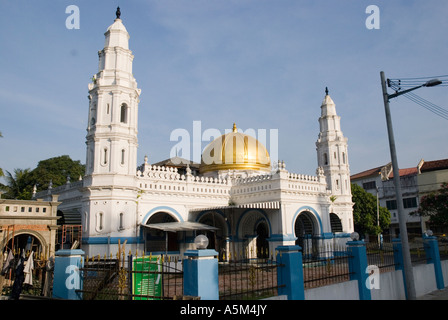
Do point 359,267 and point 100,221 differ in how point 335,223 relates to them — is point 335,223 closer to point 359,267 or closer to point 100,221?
point 100,221

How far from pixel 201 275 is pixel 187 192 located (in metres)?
16.1

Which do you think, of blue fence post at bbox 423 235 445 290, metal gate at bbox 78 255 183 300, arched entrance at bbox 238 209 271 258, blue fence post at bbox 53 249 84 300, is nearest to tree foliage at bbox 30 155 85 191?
arched entrance at bbox 238 209 271 258

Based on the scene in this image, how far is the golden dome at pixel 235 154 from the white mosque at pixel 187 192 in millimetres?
74

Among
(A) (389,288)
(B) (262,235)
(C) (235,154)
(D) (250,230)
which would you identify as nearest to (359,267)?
(A) (389,288)

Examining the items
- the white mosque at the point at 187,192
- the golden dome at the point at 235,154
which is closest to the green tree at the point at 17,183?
the white mosque at the point at 187,192

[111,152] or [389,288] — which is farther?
[111,152]

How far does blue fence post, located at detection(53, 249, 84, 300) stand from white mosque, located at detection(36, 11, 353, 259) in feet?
29.7

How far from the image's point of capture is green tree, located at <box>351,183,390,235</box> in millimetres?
40312

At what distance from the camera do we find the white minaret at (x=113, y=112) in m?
20.3

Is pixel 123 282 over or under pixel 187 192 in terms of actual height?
under

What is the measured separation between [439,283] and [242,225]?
12698mm

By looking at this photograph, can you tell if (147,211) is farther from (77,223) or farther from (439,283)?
(439,283)

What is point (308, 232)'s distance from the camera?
2655 centimetres
